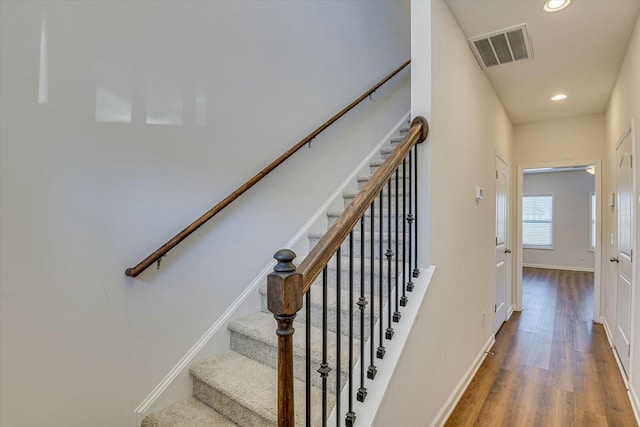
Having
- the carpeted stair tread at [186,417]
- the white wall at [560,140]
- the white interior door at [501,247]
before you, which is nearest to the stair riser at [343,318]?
the carpeted stair tread at [186,417]

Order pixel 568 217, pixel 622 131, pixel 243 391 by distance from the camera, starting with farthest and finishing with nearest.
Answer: pixel 568 217 → pixel 622 131 → pixel 243 391

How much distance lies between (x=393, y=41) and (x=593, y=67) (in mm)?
1841

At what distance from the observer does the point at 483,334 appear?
298cm

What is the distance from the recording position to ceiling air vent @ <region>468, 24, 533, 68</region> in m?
2.31

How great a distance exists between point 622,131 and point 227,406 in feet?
11.9

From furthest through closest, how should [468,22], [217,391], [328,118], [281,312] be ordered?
[328,118], [468,22], [217,391], [281,312]

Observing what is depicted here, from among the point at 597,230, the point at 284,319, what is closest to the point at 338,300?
the point at 284,319

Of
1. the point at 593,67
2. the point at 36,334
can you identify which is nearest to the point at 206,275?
the point at 36,334

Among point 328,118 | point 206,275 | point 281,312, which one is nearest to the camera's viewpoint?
point 281,312

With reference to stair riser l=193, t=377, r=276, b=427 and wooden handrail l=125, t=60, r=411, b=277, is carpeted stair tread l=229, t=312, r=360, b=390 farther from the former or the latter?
wooden handrail l=125, t=60, r=411, b=277

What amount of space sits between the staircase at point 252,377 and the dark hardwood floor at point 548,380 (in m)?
1.12

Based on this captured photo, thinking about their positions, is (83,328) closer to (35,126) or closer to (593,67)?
(35,126)

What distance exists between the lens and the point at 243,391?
1.53 m

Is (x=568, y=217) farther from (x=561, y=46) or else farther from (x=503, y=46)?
(x=503, y=46)
